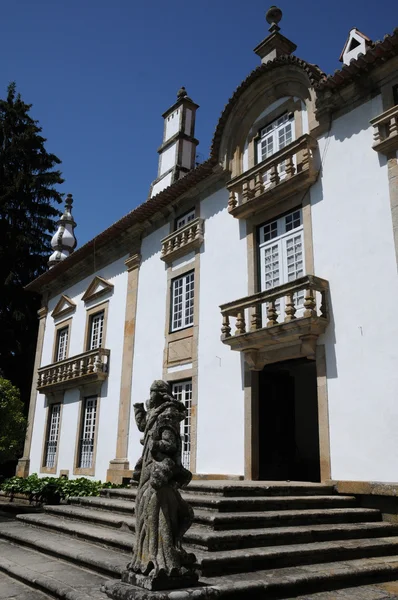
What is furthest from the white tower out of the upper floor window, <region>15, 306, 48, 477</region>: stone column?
<region>15, 306, 48, 477</region>: stone column

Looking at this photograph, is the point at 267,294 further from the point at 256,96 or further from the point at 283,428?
the point at 256,96

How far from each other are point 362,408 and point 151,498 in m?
4.54

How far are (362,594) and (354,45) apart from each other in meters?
9.26

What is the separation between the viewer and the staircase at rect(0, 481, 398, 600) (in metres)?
4.58

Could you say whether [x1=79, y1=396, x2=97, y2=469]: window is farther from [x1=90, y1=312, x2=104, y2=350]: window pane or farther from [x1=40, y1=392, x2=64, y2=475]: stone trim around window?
[x1=90, y1=312, x2=104, y2=350]: window pane

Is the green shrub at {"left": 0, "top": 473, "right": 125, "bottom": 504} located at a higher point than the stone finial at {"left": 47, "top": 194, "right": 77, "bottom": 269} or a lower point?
lower

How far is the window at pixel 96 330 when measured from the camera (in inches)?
608

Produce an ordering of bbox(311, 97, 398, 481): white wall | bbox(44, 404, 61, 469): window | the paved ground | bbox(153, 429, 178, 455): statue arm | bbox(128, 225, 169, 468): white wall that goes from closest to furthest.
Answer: bbox(153, 429, 178, 455): statue arm
the paved ground
bbox(311, 97, 398, 481): white wall
bbox(128, 225, 169, 468): white wall
bbox(44, 404, 61, 469): window

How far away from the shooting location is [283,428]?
10.2 meters

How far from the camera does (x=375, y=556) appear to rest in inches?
226

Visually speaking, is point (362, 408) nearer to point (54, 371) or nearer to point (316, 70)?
point (316, 70)

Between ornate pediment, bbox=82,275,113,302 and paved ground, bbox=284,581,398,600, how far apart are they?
38.0 feet

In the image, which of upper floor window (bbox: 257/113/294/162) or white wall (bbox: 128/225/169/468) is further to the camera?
white wall (bbox: 128/225/169/468)

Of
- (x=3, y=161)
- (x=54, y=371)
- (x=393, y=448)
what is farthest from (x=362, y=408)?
(x=3, y=161)
